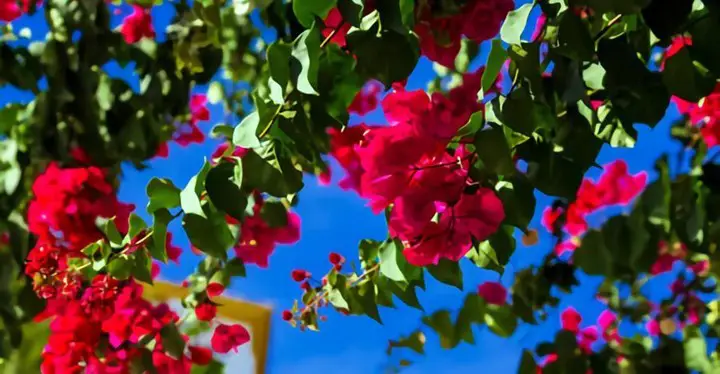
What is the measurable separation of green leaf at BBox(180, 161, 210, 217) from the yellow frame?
120 cm

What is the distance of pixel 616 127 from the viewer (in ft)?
2.70

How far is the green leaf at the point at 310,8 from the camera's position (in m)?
0.65

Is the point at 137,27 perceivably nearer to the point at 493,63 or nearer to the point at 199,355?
the point at 199,355

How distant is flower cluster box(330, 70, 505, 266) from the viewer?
0.66 m

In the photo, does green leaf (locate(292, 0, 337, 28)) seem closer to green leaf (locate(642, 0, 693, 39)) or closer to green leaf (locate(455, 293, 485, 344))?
green leaf (locate(642, 0, 693, 39))

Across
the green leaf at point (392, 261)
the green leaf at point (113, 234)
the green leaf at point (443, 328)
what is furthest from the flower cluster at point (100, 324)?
the green leaf at point (443, 328)

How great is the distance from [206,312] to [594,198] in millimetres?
709

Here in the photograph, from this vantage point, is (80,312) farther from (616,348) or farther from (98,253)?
(616,348)


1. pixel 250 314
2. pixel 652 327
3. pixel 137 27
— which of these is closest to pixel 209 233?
pixel 137 27

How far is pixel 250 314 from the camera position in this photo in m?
1.88

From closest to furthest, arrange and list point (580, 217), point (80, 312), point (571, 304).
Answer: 1. point (80, 312)
2. point (580, 217)
3. point (571, 304)

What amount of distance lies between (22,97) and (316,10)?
0.98 meters

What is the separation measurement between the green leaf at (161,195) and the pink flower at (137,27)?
0.77m

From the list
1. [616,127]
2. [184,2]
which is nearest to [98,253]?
[616,127]
